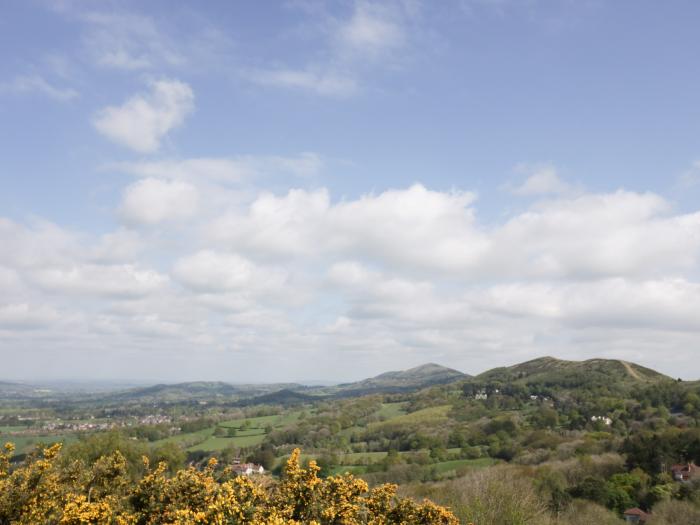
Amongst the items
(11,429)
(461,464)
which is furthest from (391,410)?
(11,429)

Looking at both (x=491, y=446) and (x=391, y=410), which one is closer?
(x=491, y=446)

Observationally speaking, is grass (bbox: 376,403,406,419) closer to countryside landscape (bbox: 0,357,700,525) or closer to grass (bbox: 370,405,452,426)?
countryside landscape (bbox: 0,357,700,525)

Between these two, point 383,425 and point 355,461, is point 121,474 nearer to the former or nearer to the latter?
point 355,461

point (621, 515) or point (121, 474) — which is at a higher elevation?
point (121, 474)

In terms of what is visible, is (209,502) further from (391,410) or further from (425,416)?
(391,410)

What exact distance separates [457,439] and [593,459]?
4333 cm

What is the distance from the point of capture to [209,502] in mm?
12320

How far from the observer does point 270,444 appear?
115 m

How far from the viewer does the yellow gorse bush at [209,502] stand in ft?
36.8

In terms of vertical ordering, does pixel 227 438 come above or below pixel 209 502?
below

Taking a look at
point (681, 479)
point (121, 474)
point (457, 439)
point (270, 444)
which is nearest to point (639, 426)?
point (457, 439)

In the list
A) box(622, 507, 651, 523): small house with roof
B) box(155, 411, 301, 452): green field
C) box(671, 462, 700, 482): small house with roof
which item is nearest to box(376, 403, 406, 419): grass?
box(155, 411, 301, 452): green field

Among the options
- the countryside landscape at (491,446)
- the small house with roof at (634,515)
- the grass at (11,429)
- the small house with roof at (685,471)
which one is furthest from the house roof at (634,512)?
the grass at (11,429)

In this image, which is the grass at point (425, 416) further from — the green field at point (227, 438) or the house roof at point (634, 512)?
the house roof at point (634, 512)
